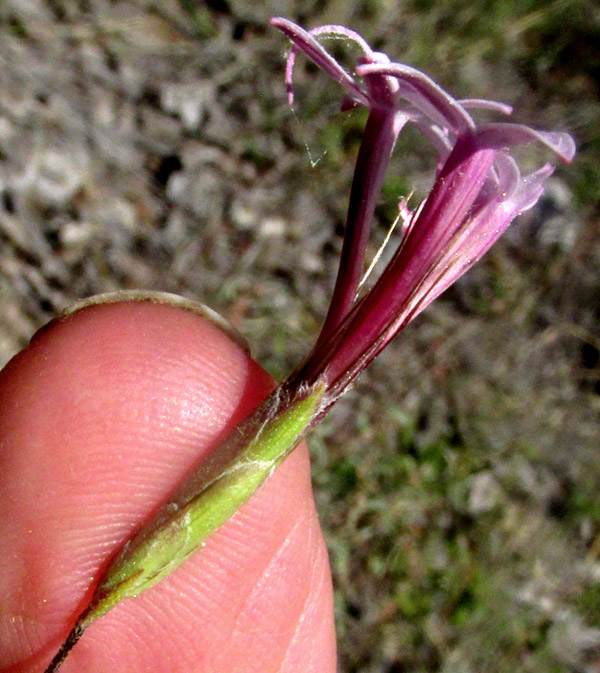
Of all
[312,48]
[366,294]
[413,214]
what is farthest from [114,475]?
[312,48]

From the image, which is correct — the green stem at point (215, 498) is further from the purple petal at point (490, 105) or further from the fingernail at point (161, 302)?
the purple petal at point (490, 105)

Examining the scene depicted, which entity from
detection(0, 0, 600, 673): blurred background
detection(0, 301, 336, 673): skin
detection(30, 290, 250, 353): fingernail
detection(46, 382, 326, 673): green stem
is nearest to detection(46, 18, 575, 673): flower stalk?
detection(46, 382, 326, 673): green stem

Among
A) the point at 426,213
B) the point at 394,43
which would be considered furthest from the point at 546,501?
the point at 426,213

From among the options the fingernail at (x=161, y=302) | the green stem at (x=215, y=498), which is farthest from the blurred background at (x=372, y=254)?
the green stem at (x=215, y=498)

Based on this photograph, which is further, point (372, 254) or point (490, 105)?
point (372, 254)

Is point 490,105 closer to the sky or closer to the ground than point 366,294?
closer to the sky

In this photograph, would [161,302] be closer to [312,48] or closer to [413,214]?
[413,214]
